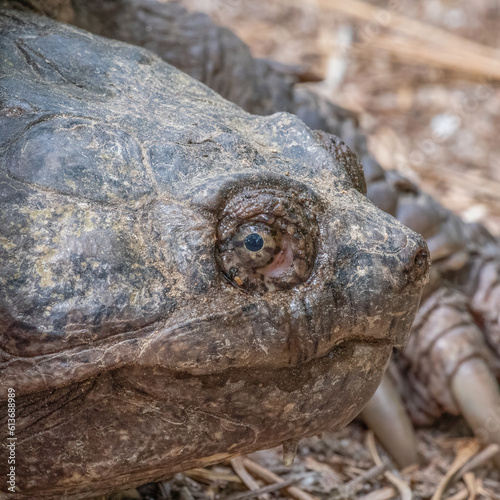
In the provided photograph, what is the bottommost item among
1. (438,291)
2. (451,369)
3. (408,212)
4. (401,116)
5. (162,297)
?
(401,116)

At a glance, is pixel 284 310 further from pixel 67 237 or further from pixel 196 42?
pixel 196 42

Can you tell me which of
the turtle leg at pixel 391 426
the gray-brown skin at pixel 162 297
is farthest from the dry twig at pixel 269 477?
the gray-brown skin at pixel 162 297

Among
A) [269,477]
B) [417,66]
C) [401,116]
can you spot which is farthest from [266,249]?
[417,66]

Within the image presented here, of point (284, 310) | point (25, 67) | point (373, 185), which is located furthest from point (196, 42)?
point (284, 310)

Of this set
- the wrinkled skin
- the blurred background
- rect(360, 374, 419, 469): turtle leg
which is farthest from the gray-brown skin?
the blurred background

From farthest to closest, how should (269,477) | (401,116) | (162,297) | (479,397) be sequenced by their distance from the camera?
(401,116), (479,397), (269,477), (162,297)

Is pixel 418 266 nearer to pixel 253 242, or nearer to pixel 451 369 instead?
pixel 253 242

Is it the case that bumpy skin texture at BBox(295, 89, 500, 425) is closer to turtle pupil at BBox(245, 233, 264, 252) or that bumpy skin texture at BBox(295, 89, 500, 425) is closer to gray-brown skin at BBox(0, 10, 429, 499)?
gray-brown skin at BBox(0, 10, 429, 499)

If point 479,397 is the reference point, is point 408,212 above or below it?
above
